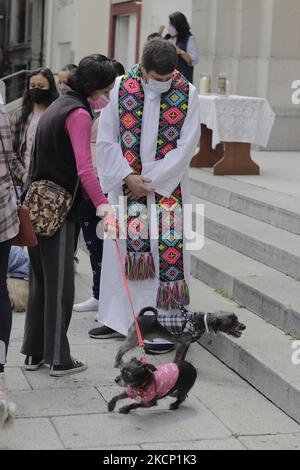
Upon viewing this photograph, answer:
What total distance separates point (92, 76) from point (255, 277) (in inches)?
86.2

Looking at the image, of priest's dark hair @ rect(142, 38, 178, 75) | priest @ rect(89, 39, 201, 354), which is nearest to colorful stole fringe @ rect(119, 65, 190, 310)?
priest @ rect(89, 39, 201, 354)

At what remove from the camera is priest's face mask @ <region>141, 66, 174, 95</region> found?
19.0ft

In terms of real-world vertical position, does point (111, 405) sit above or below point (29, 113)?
below

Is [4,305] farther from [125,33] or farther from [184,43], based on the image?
[125,33]

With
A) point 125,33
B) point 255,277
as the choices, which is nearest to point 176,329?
point 255,277

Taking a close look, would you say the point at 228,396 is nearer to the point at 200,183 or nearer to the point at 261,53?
the point at 200,183

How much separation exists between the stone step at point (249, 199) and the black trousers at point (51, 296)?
2.91m

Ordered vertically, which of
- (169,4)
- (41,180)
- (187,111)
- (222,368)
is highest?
(169,4)

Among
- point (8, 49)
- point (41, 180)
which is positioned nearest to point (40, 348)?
point (41, 180)

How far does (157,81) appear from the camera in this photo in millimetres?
5836

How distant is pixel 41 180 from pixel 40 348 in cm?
103

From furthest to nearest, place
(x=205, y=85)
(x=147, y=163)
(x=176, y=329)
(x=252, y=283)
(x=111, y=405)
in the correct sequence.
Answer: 1. (x=205, y=85)
2. (x=252, y=283)
3. (x=147, y=163)
4. (x=176, y=329)
5. (x=111, y=405)

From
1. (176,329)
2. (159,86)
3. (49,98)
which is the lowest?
(176,329)

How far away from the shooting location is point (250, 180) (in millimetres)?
10023
